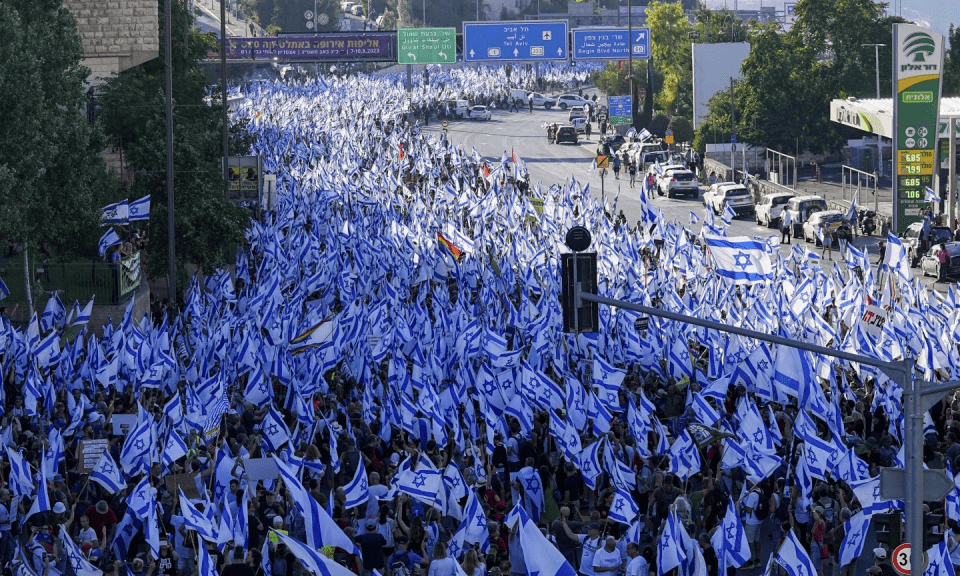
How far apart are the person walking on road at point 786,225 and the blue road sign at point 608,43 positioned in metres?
29.5

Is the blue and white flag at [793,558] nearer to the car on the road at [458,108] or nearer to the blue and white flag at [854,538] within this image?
the blue and white flag at [854,538]

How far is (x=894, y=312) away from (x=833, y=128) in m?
42.2

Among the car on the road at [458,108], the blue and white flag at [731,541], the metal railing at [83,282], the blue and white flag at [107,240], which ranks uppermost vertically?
the car on the road at [458,108]

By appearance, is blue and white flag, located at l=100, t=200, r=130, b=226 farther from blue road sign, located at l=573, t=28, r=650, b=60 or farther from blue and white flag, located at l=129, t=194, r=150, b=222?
blue road sign, located at l=573, t=28, r=650, b=60

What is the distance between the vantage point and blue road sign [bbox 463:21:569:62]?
246ft

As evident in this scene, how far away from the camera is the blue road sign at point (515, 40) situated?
75125mm

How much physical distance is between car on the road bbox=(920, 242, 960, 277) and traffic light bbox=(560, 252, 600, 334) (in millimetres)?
25562

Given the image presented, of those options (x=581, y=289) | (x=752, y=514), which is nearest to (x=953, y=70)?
(x=752, y=514)

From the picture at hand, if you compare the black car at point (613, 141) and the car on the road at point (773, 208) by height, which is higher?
the black car at point (613, 141)

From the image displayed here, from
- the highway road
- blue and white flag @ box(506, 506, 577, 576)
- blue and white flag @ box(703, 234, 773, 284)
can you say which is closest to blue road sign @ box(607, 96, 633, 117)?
the highway road

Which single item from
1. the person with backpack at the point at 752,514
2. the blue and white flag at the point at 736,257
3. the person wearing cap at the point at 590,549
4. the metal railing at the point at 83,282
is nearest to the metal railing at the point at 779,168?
the metal railing at the point at 83,282

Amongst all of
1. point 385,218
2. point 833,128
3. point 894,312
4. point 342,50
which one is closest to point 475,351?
point 894,312

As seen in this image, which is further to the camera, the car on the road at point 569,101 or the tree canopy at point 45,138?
the car on the road at point 569,101

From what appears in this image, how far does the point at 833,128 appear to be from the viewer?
6669 centimetres
